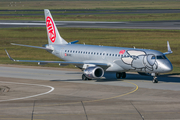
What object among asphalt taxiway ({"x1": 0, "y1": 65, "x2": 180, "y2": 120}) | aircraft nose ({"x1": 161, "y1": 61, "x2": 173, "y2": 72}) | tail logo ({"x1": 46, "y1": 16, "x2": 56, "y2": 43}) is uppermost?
tail logo ({"x1": 46, "y1": 16, "x2": 56, "y2": 43})

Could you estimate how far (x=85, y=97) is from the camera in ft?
112

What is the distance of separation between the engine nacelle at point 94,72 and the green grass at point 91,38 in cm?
2369

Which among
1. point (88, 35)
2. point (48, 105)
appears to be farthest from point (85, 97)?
point (88, 35)

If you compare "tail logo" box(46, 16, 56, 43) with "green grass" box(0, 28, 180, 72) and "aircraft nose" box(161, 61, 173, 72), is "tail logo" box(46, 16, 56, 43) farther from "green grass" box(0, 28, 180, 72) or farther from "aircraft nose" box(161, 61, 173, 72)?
"aircraft nose" box(161, 61, 173, 72)

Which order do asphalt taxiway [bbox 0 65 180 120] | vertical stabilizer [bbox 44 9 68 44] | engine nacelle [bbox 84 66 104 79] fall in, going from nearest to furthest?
asphalt taxiway [bbox 0 65 180 120], engine nacelle [bbox 84 66 104 79], vertical stabilizer [bbox 44 9 68 44]

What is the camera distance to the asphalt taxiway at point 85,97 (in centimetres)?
2741

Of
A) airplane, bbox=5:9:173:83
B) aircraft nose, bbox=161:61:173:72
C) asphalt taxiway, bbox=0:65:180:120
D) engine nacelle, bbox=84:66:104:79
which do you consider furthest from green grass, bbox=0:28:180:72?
engine nacelle, bbox=84:66:104:79

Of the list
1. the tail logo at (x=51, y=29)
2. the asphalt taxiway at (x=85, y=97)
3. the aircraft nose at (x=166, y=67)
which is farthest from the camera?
the tail logo at (x=51, y=29)

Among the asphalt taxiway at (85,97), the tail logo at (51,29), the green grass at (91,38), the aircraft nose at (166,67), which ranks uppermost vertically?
the tail logo at (51,29)

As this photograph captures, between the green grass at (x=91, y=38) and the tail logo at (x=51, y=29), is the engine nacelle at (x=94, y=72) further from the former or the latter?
the green grass at (x=91, y=38)

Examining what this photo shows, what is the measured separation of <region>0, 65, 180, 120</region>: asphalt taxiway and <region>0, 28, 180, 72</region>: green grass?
2059 cm

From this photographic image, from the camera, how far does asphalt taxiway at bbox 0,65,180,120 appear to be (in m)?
27.4

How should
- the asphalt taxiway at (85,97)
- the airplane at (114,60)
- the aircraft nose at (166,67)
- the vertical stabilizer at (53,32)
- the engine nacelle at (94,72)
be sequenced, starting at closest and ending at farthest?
the asphalt taxiway at (85,97) < the aircraft nose at (166,67) < the airplane at (114,60) < the engine nacelle at (94,72) < the vertical stabilizer at (53,32)

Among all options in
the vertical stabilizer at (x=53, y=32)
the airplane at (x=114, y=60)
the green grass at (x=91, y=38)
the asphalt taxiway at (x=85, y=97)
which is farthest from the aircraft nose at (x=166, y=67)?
the green grass at (x=91, y=38)
